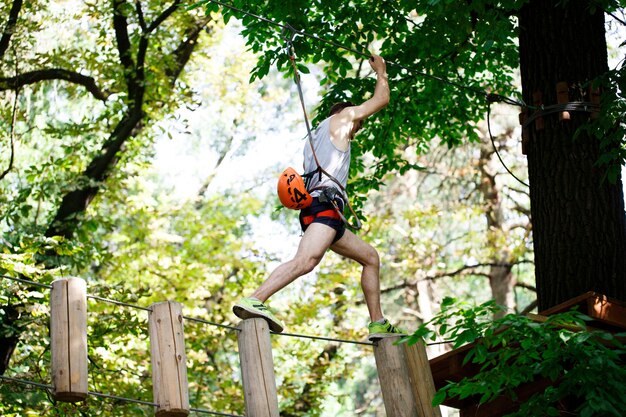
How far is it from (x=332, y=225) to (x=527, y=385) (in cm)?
160

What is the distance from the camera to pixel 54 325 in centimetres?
440

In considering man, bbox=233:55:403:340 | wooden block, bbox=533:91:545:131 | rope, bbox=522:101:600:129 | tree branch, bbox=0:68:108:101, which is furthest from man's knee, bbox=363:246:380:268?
tree branch, bbox=0:68:108:101

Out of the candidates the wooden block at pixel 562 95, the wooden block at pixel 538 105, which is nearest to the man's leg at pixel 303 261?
the wooden block at pixel 538 105

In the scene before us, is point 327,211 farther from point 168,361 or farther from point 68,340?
point 68,340

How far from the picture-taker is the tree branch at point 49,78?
11266 millimetres

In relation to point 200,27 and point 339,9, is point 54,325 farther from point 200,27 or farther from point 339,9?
point 200,27

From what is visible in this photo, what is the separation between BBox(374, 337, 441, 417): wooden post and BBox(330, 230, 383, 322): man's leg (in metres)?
0.33

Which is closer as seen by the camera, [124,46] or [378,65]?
[378,65]

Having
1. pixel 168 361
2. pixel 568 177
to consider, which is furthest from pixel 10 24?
pixel 168 361

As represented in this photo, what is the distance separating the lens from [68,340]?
14.4ft

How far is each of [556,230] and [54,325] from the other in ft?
11.3

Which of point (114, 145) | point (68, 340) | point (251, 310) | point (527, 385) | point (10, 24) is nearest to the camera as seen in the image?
point (68, 340)

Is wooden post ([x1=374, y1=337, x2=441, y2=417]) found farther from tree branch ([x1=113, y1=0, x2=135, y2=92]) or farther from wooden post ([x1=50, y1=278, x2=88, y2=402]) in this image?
tree branch ([x1=113, y1=0, x2=135, y2=92])

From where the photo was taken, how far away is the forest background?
9.00 metres
